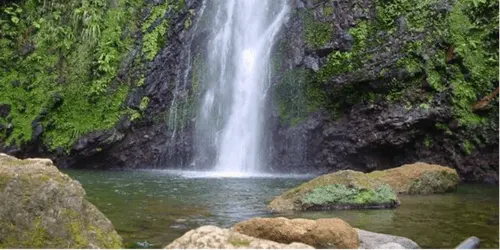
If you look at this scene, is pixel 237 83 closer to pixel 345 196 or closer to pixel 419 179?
pixel 419 179

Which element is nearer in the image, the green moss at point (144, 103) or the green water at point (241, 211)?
the green water at point (241, 211)

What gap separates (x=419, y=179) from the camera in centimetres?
1229

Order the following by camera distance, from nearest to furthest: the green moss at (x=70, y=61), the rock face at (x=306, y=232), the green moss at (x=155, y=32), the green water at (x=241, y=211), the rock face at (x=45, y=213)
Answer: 1. the rock face at (x=45, y=213)
2. the rock face at (x=306, y=232)
3. the green water at (x=241, y=211)
4. the green moss at (x=70, y=61)
5. the green moss at (x=155, y=32)

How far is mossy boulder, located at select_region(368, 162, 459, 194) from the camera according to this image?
40.0 ft

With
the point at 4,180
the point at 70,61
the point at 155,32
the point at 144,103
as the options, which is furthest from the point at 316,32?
the point at 4,180

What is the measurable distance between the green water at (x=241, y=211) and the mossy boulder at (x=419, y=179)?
0.37 m

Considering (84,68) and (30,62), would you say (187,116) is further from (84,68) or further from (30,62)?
(30,62)

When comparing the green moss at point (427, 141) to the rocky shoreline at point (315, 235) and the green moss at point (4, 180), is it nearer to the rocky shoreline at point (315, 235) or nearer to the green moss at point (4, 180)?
the rocky shoreline at point (315, 235)

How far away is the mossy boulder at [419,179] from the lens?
12.2m

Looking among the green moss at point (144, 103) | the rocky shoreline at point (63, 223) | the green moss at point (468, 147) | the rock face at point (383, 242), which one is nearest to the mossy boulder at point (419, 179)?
the green moss at point (468, 147)

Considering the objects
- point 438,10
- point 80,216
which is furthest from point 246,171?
point 80,216

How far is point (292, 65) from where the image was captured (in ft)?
67.2

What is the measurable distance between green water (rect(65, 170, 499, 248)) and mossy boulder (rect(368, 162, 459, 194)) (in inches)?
14.5

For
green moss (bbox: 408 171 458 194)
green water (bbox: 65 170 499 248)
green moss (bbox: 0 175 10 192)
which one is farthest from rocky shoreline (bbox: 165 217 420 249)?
green moss (bbox: 408 171 458 194)
